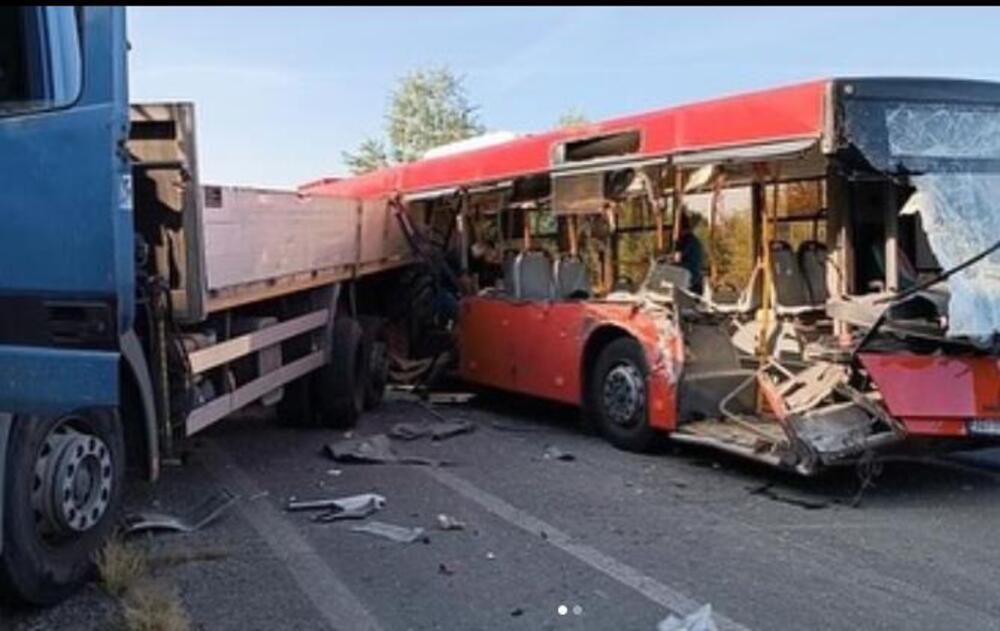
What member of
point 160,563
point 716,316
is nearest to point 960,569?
point 716,316

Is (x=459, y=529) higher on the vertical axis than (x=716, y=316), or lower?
lower

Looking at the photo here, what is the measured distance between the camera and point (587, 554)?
6.09 metres

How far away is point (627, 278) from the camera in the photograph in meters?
10.6

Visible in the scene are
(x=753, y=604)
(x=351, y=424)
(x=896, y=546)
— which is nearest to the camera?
(x=753, y=604)

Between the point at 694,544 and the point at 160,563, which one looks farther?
the point at 694,544

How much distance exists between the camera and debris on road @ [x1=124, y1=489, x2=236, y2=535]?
652cm

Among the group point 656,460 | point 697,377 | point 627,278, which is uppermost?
point 627,278

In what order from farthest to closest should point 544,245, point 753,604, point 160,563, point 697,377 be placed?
point 544,245 → point 697,377 → point 160,563 → point 753,604

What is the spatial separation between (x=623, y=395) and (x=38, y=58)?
595cm

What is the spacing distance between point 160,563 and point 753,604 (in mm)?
3048

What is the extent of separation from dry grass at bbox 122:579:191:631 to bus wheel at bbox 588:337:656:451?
462cm

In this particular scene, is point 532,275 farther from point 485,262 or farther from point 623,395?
point 623,395

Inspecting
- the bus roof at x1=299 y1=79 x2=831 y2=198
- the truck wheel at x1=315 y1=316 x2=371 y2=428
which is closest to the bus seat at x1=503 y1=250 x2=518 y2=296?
the bus roof at x1=299 y1=79 x2=831 y2=198

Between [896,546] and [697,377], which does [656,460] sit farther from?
[896,546]
